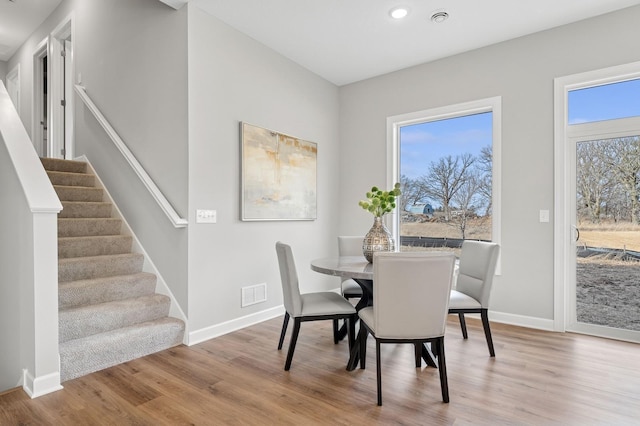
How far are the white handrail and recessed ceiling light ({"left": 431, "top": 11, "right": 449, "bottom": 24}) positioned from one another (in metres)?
2.81

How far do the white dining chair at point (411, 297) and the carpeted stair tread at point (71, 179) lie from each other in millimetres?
3687

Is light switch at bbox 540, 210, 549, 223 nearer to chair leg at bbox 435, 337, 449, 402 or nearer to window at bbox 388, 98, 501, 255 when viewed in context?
window at bbox 388, 98, 501, 255

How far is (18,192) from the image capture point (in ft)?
7.42

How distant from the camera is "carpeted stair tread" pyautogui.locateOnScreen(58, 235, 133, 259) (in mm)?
3135

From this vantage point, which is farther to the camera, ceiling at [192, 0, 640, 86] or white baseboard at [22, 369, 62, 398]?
ceiling at [192, 0, 640, 86]

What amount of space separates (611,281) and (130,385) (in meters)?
3.95

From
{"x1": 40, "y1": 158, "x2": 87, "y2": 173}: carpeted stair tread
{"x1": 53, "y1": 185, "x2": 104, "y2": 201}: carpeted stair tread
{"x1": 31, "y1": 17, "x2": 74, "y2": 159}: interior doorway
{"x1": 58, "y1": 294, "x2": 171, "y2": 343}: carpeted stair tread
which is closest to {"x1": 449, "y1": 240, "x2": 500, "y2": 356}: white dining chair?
{"x1": 58, "y1": 294, "x2": 171, "y2": 343}: carpeted stair tread

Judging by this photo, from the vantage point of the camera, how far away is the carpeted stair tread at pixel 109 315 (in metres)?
2.51

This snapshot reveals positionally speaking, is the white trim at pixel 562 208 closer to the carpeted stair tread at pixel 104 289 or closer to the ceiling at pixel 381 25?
the ceiling at pixel 381 25

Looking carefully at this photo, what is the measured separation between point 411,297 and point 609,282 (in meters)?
2.39

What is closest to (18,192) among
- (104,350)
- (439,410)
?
(104,350)

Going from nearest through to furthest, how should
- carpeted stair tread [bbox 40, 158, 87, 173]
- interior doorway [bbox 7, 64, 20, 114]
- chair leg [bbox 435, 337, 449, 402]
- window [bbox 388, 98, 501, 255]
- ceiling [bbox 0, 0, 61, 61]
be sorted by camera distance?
chair leg [bbox 435, 337, 449, 402], window [bbox 388, 98, 501, 255], carpeted stair tread [bbox 40, 158, 87, 173], ceiling [bbox 0, 0, 61, 61], interior doorway [bbox 7, 64, 20, 114]

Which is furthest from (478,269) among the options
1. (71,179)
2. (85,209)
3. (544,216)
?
(71,179)

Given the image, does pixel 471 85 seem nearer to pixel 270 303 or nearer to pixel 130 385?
pixel 270 303
